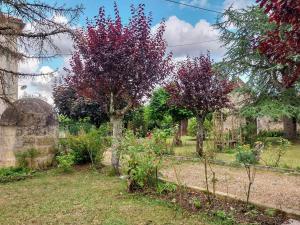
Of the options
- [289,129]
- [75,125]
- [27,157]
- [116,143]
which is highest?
[75,125]

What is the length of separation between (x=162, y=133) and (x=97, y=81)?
3.55 meters

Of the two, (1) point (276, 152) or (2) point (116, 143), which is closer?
(2) point (116, 143)

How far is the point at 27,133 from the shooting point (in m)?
10.5

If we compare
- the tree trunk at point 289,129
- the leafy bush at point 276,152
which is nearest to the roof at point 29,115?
the leafy bush at point 276,152

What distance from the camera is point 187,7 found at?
15492 mm

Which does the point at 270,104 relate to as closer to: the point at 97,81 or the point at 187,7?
the point at 187,7

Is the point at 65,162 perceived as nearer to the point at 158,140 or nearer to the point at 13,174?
the point at 13,174

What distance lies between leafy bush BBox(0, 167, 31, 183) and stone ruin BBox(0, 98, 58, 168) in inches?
16.0

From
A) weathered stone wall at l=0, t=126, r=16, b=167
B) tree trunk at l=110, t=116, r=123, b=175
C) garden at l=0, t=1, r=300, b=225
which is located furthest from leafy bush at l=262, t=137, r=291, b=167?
weathered stone wall at l=0, t=126, r=16, b=167

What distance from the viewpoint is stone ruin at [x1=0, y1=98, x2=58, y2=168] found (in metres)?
10.4

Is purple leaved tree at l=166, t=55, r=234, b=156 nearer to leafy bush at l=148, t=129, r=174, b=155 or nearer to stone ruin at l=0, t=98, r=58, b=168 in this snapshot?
stone ruin at l=0, t=98, r=58, b=168

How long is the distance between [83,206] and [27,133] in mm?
5225

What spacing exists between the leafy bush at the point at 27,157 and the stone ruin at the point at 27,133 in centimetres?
8

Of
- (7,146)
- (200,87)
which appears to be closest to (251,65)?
(200,87)
